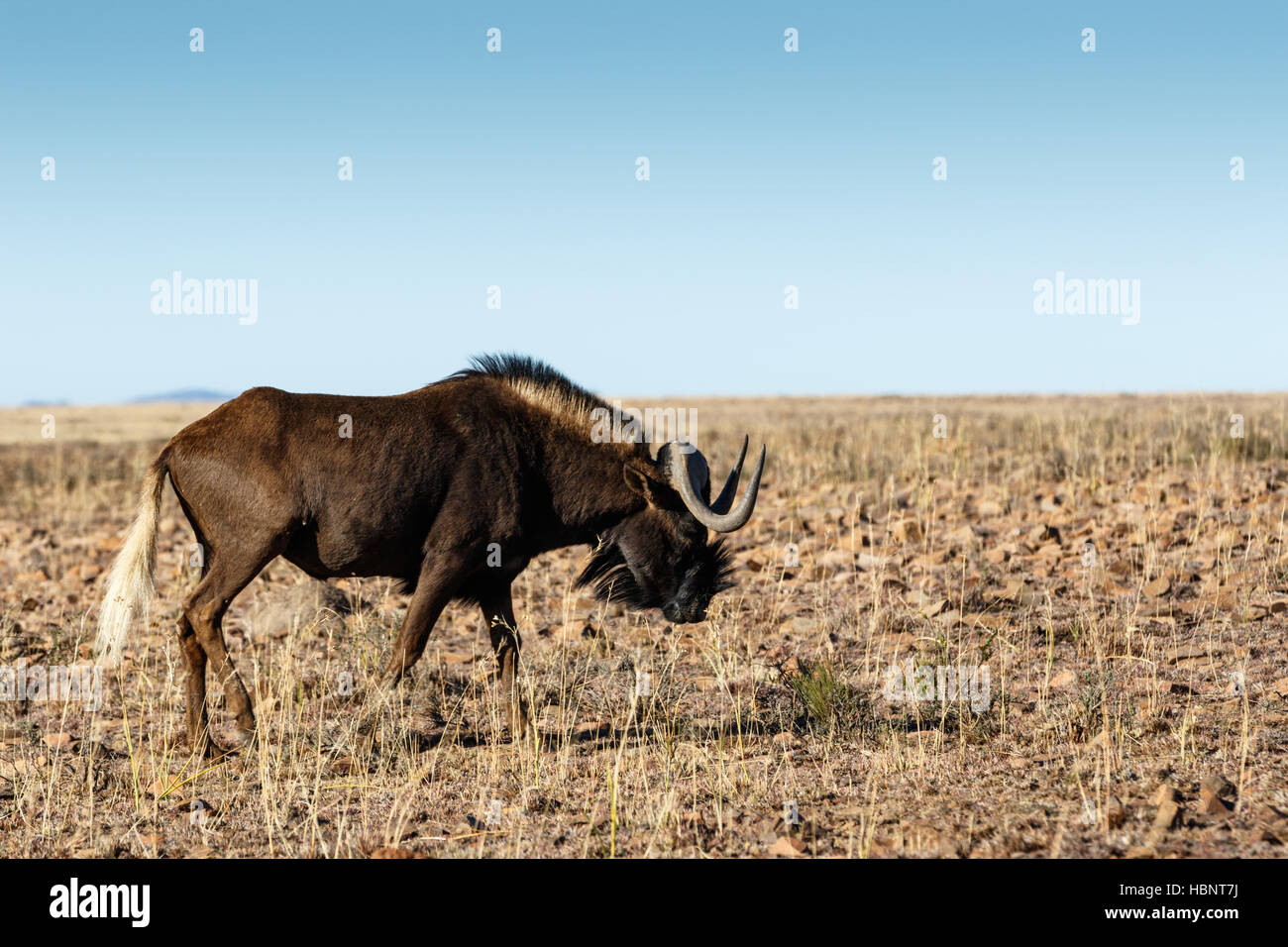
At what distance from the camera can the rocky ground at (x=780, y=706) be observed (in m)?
4.79

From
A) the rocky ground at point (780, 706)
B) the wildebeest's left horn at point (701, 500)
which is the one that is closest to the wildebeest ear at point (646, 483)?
the wildebeest's left horn at point (701, 500)

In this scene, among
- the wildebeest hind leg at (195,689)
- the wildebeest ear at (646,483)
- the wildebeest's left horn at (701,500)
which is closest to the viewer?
the wildebeest hind leg at (195,689)

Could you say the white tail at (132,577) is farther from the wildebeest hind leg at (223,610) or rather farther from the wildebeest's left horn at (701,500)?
the wildebeest's left horn at (701,500)

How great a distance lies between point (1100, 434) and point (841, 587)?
31.4 ft

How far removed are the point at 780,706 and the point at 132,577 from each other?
3991 mm

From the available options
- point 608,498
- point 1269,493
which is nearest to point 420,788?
point 608,498

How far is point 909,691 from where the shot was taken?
6.69m

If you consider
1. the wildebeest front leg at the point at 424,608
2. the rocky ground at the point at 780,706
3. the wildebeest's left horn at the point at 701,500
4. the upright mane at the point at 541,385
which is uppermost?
the upright mane at the point at 541,385

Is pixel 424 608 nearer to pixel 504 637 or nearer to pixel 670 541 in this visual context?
pixel 504 637

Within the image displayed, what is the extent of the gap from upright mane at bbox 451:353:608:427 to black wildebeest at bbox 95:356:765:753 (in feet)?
0.04

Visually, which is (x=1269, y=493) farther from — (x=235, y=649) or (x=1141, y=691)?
(x=235, y=649)

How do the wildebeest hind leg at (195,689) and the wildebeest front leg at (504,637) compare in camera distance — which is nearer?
the wildebeest hind leg at (195,689)

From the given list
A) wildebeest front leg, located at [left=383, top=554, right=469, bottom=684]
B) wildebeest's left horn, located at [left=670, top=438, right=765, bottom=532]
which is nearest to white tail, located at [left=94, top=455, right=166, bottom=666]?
wildebeest front leg, located at [left=383, top=554, right=469, bottom=684]

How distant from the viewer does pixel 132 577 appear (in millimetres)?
6508
